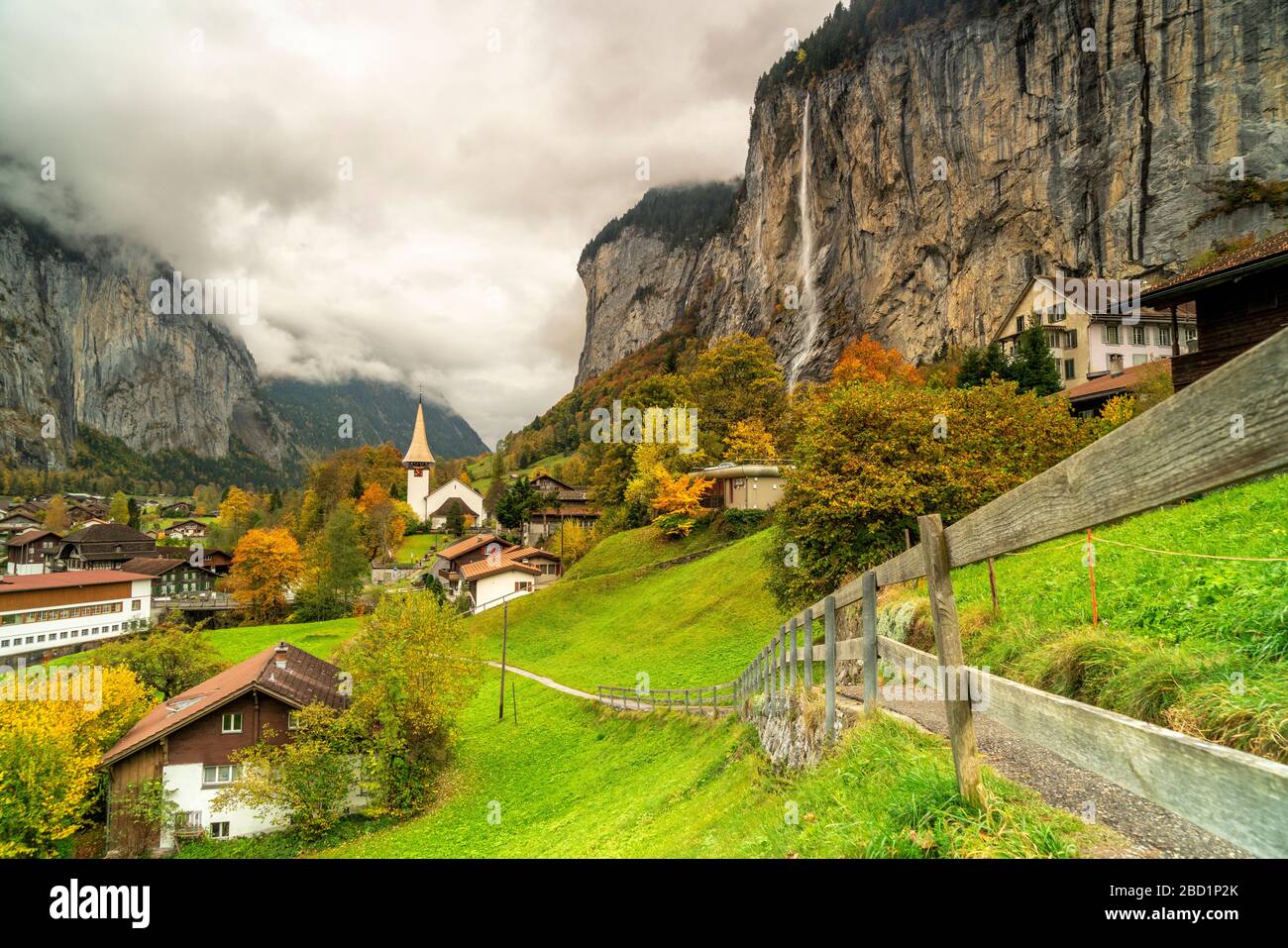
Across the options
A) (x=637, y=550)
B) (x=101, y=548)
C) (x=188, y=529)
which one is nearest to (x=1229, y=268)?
(x=637, y=550)

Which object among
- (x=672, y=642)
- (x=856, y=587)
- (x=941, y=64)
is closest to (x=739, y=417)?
(x=672, y=642)

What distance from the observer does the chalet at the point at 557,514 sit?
76250 mm

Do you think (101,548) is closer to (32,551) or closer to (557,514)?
(32,551)

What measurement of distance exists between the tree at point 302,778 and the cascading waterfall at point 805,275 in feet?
263

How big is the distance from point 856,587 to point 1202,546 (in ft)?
23.1

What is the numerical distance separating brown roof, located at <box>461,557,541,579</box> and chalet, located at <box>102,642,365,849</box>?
32.0 meters

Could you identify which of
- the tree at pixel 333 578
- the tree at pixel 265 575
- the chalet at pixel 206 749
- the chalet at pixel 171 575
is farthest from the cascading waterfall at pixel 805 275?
the chalet at pixel 171 575

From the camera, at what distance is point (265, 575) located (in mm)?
65625

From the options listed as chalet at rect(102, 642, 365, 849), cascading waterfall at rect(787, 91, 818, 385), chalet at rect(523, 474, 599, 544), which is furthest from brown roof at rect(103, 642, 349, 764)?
cascading waterfall at rect(787, 91, 818, 385)

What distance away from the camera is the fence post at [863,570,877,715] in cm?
572

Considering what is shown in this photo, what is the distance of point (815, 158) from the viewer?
101 m

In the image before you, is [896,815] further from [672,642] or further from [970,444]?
[672,642]

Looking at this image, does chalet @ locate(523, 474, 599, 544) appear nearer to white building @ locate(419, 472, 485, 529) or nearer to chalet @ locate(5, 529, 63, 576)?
white building @ locate(419, 472, 485, 529)

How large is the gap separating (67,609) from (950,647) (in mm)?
73370
